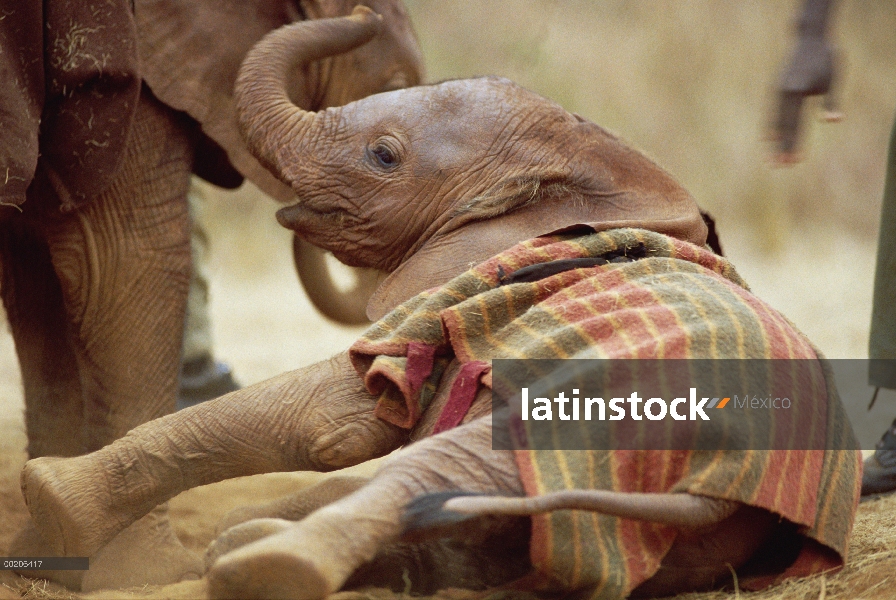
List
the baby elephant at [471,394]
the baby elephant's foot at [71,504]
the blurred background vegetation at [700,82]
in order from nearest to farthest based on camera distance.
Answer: the baby elephant at [471,394]
the baby elephant's foot at [71,504]
the blurred background vegetation at [700,82]

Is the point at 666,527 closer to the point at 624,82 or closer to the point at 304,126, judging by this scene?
the point at 304,126

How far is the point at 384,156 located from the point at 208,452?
2.55ft

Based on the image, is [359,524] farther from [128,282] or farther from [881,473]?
[881,473]

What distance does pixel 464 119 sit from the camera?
245cm

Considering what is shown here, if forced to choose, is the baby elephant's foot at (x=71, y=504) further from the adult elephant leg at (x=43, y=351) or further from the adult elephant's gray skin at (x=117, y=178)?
the adult elephant leg at (x=43, y=351)

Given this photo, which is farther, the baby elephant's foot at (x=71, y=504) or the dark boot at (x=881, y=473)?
the dark boot at (x=881, y=473)

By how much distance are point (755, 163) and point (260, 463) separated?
7528 millimetres

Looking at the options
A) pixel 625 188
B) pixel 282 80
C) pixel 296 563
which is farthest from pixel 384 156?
pixel 296 563

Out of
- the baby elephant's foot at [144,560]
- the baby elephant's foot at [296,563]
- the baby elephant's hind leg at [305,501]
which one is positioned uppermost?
the baby elephant's foot at [296,563]

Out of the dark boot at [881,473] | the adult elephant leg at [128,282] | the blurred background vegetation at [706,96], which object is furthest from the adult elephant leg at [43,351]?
the blurred background vegetation at [706,96]

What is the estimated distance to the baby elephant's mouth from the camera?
98.1 inches

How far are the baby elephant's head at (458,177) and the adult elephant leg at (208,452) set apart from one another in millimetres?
425

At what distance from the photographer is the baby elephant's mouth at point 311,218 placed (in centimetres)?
249

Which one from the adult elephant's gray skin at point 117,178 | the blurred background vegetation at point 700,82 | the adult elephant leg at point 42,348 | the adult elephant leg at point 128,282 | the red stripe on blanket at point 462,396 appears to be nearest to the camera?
the red stripe on blanket at point 462,396
